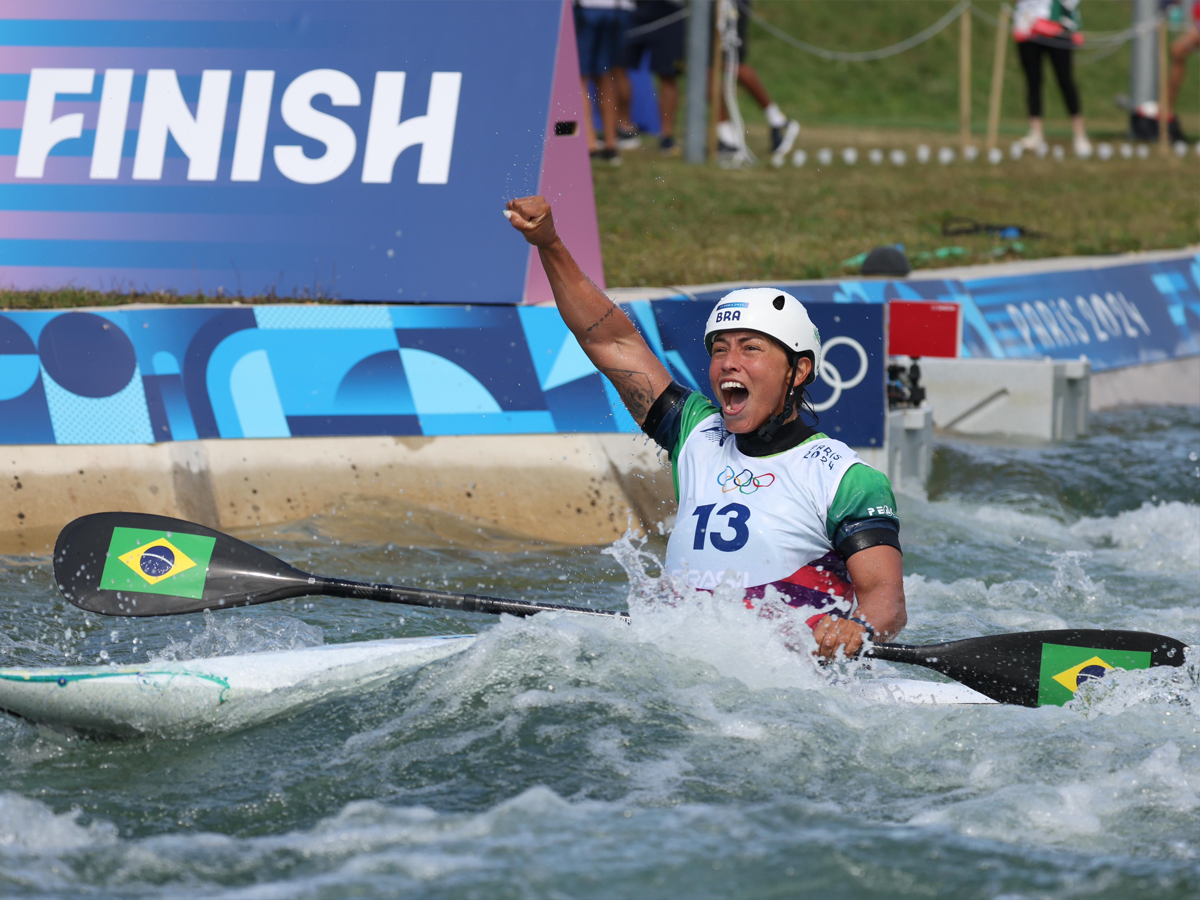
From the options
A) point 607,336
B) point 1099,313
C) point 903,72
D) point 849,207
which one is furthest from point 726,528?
point 903,72

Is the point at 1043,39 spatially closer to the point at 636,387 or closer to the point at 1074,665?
the point at 636,387

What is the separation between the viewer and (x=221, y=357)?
7066 mm

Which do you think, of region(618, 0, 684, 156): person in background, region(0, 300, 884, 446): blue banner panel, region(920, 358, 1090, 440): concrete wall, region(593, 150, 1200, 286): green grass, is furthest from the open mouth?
region(618, 0, 684, 156): person in background

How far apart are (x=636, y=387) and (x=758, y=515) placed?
0.70 m

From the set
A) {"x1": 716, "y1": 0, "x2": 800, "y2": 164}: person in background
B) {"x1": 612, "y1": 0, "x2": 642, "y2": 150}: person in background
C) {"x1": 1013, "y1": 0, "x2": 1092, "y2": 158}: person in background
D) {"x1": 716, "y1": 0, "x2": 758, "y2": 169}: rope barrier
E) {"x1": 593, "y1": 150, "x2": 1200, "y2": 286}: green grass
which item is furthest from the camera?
{"x1": 1013, "y1": 0, "x2": 1092, "y2": 158}: person in background

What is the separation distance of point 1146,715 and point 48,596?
13.7 feet

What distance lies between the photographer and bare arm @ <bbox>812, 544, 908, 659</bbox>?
4203 mm

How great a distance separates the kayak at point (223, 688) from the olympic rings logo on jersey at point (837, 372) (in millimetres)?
3249

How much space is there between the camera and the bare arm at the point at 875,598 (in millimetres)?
4203

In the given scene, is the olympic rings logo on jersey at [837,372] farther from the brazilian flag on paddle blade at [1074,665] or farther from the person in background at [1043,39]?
the person in background at [1043,39]

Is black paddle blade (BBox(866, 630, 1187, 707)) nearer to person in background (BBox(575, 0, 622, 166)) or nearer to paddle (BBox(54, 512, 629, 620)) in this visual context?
paddle (BBox(54, 512, 629, 620))

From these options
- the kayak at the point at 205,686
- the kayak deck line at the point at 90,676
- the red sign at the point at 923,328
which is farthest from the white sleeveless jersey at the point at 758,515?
the red sign at the point at 923,328

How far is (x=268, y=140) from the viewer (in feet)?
25.1

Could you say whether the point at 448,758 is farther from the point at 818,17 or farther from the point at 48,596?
the point at 818,17
